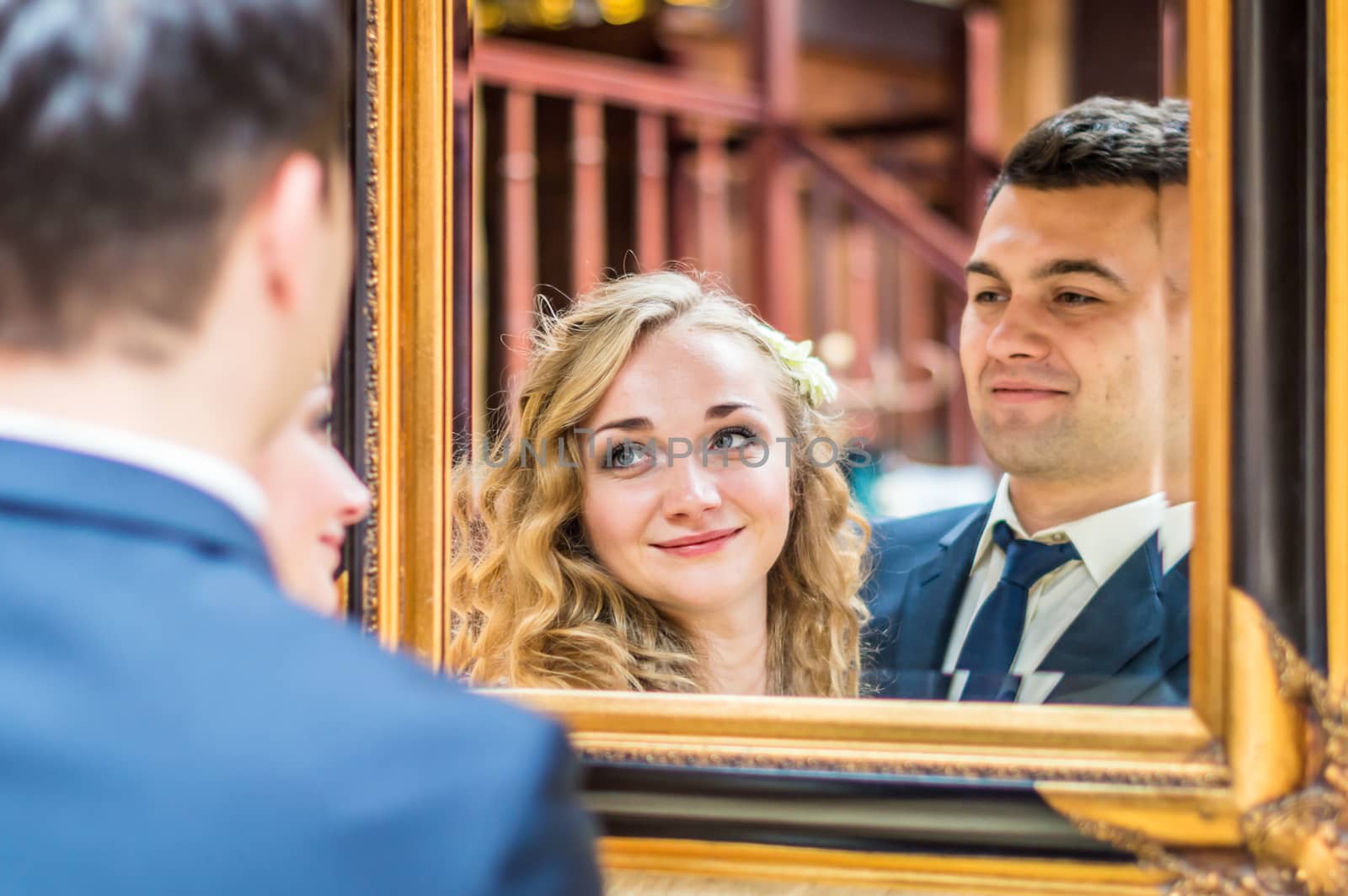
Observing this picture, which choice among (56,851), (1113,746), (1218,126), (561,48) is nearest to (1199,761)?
(1113,746)

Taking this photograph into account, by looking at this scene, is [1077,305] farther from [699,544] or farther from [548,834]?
[548,834]

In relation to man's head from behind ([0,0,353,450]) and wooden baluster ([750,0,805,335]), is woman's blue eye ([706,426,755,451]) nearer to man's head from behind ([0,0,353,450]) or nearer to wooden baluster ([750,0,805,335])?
wooden baluster ([750,0,805,335])

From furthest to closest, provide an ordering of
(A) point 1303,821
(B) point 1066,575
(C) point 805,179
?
(C) point 805,179 < (B) point 1066,575 < (A) point 1303,821

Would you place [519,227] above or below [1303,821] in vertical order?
above

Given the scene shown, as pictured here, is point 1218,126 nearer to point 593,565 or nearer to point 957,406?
point 957,406

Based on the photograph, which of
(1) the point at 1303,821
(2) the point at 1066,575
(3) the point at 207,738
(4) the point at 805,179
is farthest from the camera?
(4) the point at 805,179

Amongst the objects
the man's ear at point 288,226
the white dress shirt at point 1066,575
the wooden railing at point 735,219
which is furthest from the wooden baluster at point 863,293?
the man's ear at point 288,226

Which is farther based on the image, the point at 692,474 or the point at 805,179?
the point at 805,179

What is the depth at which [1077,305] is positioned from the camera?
2.21 feet

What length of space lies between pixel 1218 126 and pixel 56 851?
55 cm

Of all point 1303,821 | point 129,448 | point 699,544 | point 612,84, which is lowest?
point 1303,821

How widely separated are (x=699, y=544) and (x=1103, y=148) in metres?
0.32

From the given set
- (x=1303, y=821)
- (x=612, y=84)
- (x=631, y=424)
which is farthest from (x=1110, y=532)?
(x=612, y=84)

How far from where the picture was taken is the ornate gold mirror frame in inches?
22.4
